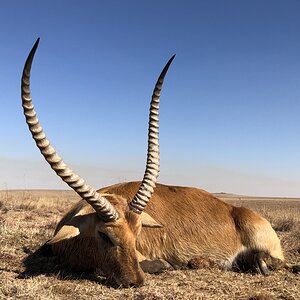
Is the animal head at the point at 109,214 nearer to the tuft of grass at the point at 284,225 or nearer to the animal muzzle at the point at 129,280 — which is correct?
the animal muzzle at the point at 129,280

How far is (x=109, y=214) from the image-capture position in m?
5.53

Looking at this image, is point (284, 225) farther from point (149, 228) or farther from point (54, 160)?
point (54, 160)

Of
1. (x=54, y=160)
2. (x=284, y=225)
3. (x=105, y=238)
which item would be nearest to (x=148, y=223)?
(x=105, y=238)

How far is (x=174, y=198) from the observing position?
779 centimetres

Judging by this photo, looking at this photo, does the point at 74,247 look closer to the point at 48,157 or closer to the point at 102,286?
the point at 102,286

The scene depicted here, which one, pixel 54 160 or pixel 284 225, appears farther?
pixel 284 225

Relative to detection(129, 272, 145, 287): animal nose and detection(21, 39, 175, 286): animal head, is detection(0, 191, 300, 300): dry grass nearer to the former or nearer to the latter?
detection(129, 272, 145, 287): animal nose

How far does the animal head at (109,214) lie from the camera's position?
16.6 feet

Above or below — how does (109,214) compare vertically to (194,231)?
above

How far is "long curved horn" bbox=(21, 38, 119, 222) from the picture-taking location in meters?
A: 4.77

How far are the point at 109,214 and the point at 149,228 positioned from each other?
173 centimetres

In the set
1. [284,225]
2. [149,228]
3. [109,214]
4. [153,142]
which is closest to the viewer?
[109,214]

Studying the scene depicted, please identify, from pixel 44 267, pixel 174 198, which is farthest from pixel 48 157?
pixel 174 198

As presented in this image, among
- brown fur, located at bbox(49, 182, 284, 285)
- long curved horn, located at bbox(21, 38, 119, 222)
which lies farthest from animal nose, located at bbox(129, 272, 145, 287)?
brown fur, located at bbox(49, 182, 284, 285)
